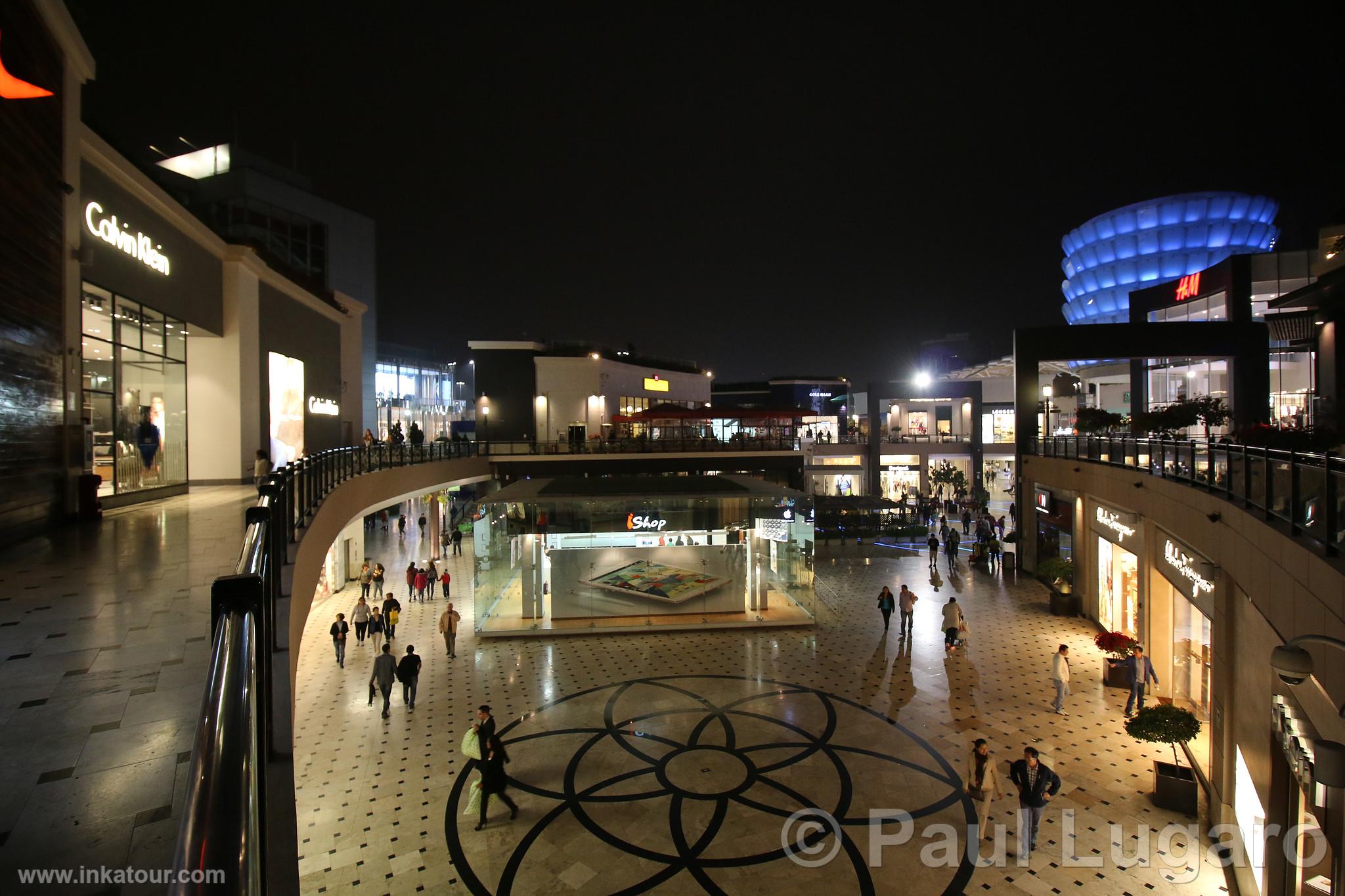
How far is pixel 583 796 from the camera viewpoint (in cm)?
805

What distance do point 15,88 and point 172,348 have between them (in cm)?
651

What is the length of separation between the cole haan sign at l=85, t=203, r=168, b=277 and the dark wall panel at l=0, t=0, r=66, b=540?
932 mm

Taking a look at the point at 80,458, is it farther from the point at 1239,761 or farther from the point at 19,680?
the point at 1239,761

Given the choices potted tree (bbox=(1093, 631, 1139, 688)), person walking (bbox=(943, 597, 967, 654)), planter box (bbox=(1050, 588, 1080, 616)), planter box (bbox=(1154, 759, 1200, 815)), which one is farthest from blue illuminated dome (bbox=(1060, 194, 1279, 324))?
planter box (bbox=(1154, 759, 1200, 815))

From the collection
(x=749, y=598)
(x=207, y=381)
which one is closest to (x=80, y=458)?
(x=207, y=381)

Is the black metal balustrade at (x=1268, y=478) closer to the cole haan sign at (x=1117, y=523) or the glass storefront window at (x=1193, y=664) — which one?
the cole haan sign at (x=1117, y=523)

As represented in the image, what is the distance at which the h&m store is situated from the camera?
8.99m

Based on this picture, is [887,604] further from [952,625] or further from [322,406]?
[322,406]

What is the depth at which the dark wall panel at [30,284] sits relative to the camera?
6531 millimetres

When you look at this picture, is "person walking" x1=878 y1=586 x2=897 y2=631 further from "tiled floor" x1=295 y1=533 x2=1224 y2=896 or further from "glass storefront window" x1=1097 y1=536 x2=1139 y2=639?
"glass storefront window" x1=1097 y1=536 x2=1139 y2=639

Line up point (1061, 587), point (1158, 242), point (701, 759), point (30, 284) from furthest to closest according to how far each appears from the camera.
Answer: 1. point (1158, 242)
2. point (1061, 587)
3. point (701, 759)
4. point (30, 284)

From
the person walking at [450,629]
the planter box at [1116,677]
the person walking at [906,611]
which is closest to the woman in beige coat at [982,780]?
the planter box at [1116,677]

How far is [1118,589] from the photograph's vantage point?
1375 centimetres

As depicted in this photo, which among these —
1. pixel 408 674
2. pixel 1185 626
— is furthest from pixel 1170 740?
pixel 408 674
